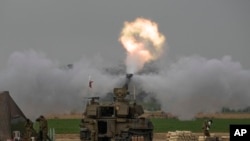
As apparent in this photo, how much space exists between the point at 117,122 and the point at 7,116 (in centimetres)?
597

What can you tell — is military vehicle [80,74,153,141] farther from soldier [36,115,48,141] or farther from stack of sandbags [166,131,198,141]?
stack of sandbags [166,131,198,141]

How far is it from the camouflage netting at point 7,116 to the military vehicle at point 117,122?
419cm

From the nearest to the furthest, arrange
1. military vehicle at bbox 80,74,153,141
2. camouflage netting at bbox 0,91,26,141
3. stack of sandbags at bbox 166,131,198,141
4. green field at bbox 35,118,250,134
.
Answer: camouflage netting at bbox 0,91,26,141 < military vehicle at bbox 80,74,153,141 < stack of sandbags at bbox 166,131,198,141 < green field at bbox 35,118,250,134

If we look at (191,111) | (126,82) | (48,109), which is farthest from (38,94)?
(191,111)

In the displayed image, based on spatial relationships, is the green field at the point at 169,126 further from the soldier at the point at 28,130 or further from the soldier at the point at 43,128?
the soldier at the point at 28,130

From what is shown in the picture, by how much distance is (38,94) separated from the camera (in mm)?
46844

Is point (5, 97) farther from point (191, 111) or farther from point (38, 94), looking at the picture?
point (191, 111)

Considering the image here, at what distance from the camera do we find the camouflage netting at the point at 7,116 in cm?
3412

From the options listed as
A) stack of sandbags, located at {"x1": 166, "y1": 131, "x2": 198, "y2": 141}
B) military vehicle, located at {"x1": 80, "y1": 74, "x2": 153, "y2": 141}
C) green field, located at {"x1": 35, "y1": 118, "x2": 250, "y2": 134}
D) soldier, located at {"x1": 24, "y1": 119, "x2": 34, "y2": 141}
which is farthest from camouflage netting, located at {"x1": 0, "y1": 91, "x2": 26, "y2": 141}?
green field, located at {"x1": 35, "y1": 118, "x2": 250, "y2": 134}

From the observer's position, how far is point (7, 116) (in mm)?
34531

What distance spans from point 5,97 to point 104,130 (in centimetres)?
592

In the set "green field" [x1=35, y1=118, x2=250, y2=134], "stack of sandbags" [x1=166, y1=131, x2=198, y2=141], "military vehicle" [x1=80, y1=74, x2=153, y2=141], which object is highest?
"green field" [x1=35, y1=118, x2=250, y2=134]

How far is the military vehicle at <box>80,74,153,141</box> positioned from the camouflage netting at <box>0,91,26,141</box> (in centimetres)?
419

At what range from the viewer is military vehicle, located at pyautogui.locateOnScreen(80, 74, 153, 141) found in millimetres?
36375
